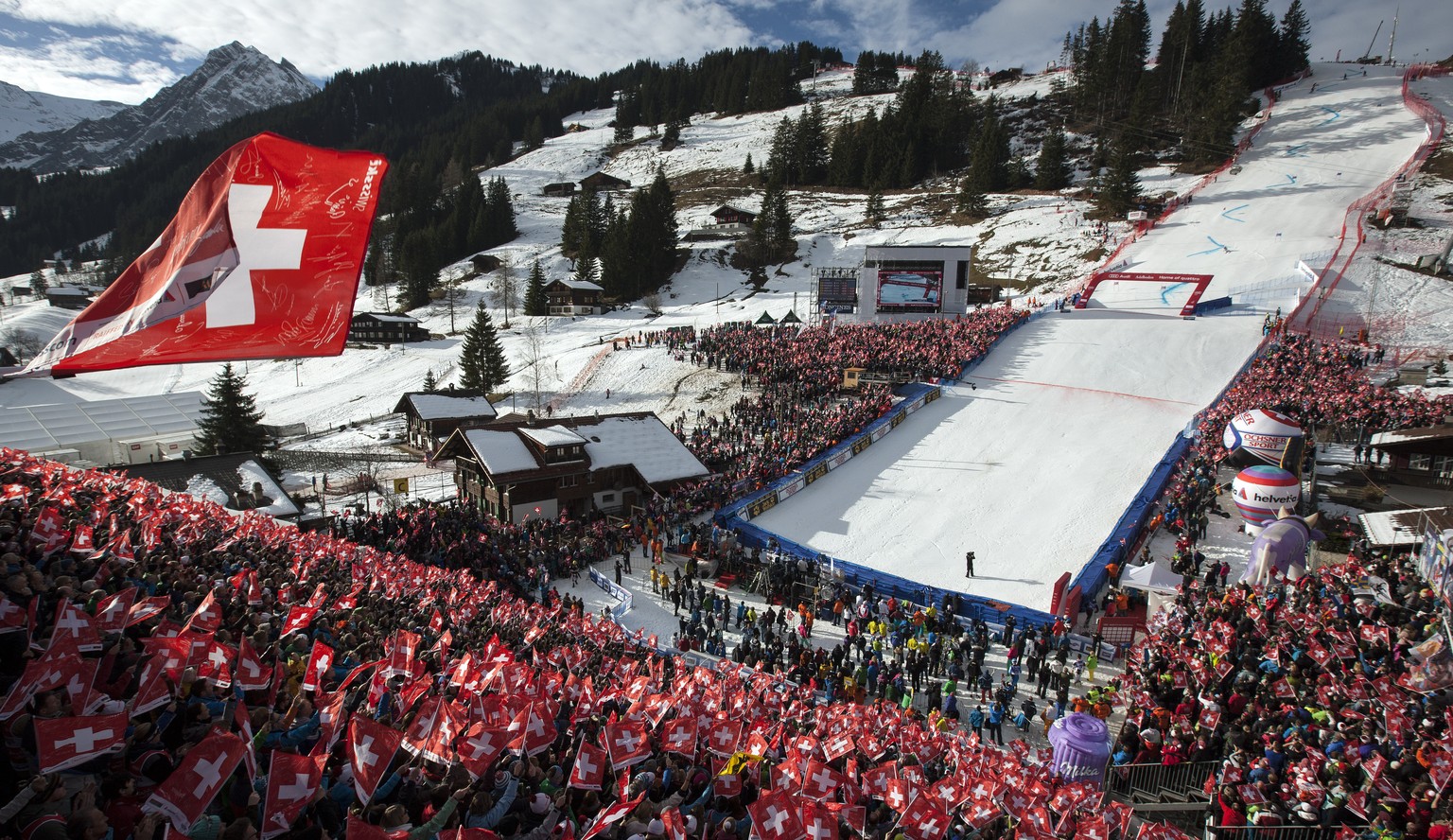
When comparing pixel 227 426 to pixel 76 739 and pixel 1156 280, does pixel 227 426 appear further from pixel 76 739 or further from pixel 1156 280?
pixel 1156 280

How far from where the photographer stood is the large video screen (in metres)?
42.6

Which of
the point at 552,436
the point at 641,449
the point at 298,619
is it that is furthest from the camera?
the point at 641,449

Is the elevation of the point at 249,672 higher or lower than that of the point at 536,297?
lower

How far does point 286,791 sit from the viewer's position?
4.03 m

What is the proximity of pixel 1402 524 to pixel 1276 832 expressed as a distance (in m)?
10.0

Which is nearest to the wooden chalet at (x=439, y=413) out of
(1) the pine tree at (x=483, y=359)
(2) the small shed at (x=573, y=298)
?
(1) the pine tree at (x=483, y=359)

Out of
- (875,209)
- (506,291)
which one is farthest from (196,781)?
(875,209)

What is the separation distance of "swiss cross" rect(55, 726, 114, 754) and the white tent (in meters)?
16.7

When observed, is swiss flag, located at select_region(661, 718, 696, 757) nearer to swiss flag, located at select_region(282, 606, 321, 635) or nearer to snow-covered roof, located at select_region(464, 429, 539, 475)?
swiss flag, located at select_region(282, 606, 321, 635)

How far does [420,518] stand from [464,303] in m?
51.5

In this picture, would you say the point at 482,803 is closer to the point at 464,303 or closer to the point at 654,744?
the point at 654,744

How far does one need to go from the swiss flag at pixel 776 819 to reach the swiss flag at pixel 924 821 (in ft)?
3.41

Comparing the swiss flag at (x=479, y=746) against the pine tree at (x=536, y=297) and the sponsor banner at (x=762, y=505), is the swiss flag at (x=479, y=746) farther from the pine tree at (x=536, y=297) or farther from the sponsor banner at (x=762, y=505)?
the pine tree at (x=536, y=297)

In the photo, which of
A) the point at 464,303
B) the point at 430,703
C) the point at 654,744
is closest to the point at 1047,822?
the point at 654,744
